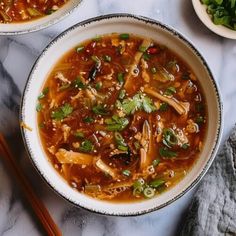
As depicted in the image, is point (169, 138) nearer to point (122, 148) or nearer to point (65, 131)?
point (122, 148)

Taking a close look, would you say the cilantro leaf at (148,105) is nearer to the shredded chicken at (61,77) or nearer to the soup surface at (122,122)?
the soup surface at (122,122)

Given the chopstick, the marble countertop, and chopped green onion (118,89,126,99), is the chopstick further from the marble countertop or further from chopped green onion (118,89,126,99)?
chopped green onion (118,89,126,99)

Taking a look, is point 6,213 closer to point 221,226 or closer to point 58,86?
point 58,86

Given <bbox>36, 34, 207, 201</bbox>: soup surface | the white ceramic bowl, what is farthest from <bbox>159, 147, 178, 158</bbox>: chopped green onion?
the white ceramic bowl

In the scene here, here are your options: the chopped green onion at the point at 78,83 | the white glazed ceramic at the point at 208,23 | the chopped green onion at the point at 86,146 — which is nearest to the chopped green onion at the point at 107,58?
the chopped green onion at the point at 78,83

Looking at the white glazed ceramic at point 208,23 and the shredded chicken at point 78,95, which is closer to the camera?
the shredded chicken at point 78,95

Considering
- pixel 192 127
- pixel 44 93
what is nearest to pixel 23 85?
pixel 44 93

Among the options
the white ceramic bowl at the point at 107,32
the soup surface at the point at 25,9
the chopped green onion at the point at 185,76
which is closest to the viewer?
the white ceramic bowl at the point at 107,32
